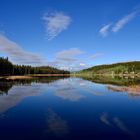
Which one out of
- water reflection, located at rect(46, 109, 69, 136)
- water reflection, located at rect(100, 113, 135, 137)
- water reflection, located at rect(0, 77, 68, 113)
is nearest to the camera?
water reflection, located at rect(46, 109, 69, 136)

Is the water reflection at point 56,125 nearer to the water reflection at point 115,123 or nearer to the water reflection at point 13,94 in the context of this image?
the water reflection at point 115,123

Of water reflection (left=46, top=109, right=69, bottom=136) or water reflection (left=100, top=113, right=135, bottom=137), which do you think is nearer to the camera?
water reflection (left=46, top=109, right=69, bottom=136)

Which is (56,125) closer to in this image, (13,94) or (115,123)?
(115,123)

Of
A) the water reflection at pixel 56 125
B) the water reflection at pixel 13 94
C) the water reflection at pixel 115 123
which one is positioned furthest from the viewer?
the water reflection at pixel 13 94

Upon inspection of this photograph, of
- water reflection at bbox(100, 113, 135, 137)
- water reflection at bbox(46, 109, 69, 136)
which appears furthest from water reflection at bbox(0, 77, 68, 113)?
water reflection at bbox(100, 113, 135, 137)

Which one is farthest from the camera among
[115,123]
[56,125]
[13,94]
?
[13,94]

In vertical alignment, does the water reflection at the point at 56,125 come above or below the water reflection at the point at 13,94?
below

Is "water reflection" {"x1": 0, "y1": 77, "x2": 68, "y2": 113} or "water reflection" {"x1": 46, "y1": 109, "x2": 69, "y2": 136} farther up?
"water reflection" {"x1": 0, "y1": 77, "x2": 68, "y2": 113}

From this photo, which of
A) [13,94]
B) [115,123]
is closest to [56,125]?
[115,123]

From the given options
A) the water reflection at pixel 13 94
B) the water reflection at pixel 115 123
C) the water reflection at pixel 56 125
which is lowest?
the water reflection at pixel 115 123

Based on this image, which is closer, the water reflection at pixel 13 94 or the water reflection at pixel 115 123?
the water reflection at pixel 115 123

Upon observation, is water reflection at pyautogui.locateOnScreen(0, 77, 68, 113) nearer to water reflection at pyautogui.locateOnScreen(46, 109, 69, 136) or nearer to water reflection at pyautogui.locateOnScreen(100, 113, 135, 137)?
water reflection at pyautogui.locateOnScreen(46, 109, 69, 136)

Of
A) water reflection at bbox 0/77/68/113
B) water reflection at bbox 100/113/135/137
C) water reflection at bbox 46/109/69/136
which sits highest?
water reflection at bbox 0/77/68/113

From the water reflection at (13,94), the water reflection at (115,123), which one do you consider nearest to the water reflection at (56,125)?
the water reflection at (115,123)
